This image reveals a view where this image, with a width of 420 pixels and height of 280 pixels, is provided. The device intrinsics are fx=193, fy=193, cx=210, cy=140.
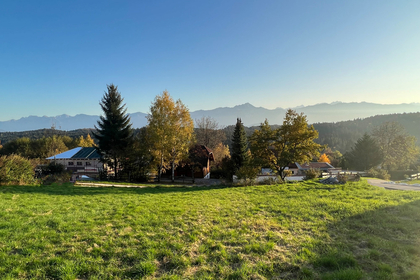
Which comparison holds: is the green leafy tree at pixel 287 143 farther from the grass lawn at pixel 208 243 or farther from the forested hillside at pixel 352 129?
the forested hillside at pixel 352 129

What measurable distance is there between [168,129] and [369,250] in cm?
2124

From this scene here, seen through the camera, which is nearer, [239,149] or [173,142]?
[173,142]

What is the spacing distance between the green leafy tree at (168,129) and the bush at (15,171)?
11.4 m

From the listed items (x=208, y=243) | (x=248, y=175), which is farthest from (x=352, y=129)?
(x=208, y=243)

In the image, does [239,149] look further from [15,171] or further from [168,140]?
[15,171]

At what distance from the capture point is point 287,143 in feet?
73.0

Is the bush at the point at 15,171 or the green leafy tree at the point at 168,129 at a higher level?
the green leafy tree at the point at 168,129

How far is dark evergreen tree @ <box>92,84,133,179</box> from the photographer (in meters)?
25.9

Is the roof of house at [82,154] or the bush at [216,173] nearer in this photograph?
the roof of house at [82,154]

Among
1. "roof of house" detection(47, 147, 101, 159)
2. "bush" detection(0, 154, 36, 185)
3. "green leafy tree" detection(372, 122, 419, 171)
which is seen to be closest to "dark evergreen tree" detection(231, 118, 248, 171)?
"bush" detection(0, 154, 36, 185)

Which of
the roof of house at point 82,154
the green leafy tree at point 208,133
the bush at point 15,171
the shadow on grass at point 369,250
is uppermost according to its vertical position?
the green leafy tree at point 208,133

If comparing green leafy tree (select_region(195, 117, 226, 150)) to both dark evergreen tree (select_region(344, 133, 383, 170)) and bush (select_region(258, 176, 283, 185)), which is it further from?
dark evergreen tree (select_region(344, 133, 383, 170))

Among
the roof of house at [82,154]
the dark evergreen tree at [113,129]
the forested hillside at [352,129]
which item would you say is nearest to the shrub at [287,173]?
the dark evergreen tree at [113,129]

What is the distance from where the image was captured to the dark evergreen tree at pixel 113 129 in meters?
25.9
